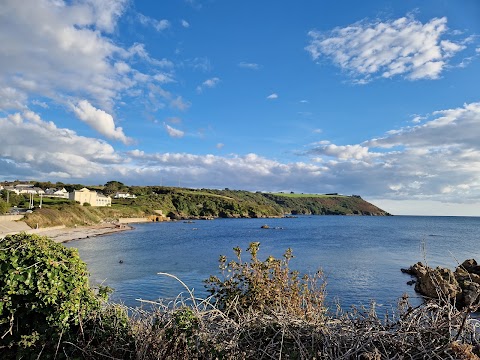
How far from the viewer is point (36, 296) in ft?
17.3

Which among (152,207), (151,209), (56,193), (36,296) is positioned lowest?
(151,209)

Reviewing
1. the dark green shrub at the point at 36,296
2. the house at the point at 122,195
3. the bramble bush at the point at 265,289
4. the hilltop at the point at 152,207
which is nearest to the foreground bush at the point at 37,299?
the dark green shrub at the point at 36,296

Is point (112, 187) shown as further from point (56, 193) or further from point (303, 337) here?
point (303, 337)

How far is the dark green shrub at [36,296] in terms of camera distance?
5219 mm

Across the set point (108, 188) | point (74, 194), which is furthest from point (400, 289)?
point (108, 188)

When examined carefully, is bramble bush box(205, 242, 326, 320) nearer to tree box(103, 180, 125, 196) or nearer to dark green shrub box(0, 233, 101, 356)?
dark green shrub box(0, 233, 101, 356)

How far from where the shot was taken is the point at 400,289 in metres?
26.8

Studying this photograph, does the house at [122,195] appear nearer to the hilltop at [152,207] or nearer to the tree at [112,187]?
the hilltop at [152,207]

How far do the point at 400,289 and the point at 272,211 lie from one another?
164m

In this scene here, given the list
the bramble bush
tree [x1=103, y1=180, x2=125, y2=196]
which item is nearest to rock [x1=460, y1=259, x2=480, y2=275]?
the bramble bush

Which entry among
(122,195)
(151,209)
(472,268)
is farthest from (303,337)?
(122,195)

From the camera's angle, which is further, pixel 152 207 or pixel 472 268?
pixel 152 207

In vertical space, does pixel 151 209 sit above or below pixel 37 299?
below

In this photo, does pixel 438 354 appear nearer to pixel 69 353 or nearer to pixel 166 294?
pixel 69 353
